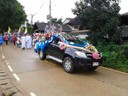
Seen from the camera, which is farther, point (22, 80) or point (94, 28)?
point (94, 28)

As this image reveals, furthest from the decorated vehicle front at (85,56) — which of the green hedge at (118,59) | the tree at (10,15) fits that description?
the tree at (10,15)

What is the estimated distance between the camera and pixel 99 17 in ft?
44.8

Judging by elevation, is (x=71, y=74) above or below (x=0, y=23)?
below

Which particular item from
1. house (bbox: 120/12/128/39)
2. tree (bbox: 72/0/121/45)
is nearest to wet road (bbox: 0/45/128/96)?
tree (bbox: 72/0/121/45)

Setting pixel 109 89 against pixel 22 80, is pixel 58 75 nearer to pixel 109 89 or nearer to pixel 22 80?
pixel 22 80

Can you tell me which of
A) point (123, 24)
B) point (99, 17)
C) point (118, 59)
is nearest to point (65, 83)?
point (118, 59)

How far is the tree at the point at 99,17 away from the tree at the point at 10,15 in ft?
98.9

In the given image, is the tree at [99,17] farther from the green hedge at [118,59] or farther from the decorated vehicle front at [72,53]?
the decorated vehicle front at [72,53]

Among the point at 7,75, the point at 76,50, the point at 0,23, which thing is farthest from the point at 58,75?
the point at 0,23

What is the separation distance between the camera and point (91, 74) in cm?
929

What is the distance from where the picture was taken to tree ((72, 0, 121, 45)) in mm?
13555

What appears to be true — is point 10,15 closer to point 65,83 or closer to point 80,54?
point 80,54

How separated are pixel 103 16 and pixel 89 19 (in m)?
1.05

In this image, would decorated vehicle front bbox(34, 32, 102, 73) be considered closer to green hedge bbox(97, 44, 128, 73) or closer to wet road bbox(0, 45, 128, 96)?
wet road bbox(0, 45, 128, 96)
